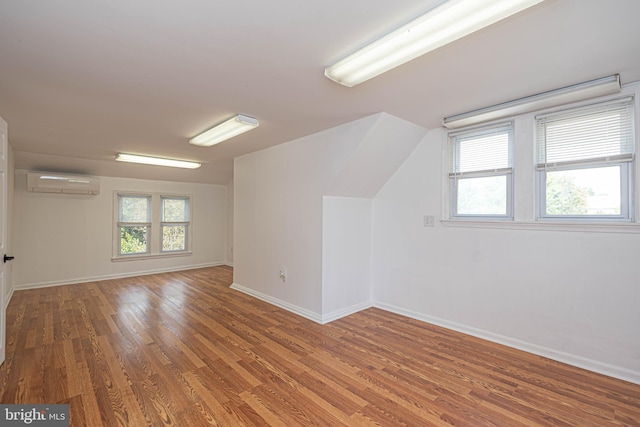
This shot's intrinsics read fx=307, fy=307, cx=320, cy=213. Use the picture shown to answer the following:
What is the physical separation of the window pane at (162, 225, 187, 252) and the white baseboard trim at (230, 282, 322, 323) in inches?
92.2

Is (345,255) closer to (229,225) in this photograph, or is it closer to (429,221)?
(429,221)

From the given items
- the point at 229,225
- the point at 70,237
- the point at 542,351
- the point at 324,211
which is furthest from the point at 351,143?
the point at 70,237

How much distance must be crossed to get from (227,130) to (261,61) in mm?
1546

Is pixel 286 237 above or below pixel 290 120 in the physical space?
below

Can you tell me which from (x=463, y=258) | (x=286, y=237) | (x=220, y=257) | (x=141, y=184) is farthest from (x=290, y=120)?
(x=220, y=257)

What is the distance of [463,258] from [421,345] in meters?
1.04

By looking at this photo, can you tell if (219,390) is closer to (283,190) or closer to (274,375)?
(274,375)

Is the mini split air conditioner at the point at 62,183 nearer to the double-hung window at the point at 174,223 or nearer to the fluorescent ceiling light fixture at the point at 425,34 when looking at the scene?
the double-hung window at the point at 174,223

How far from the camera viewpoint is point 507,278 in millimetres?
3010

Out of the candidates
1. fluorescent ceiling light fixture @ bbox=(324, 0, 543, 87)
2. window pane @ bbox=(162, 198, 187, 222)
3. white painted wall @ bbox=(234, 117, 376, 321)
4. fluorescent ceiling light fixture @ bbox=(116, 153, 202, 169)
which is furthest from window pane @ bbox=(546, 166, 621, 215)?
window pane @ bbox=(162, 198, 187, 222)

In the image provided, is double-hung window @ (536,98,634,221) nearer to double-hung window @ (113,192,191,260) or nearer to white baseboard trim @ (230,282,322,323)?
white baseboard trim @ (230,282,322,323)

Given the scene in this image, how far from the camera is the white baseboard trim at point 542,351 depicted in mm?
2395

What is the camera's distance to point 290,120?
10.8 ft

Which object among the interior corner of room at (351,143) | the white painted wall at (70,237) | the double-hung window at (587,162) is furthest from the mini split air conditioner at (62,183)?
the double-hung window at (587,162)
